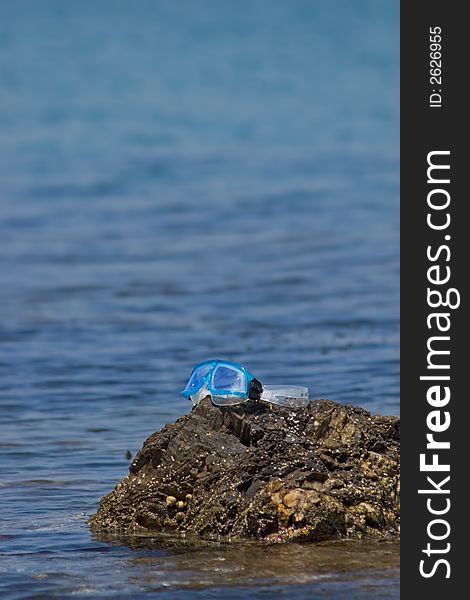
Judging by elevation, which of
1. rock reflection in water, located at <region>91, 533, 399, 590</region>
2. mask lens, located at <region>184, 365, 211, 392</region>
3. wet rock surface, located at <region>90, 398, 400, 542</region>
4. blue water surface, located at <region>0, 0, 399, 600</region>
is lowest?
rock reflection in water, located at <region>91, 533, 399, 590</region>

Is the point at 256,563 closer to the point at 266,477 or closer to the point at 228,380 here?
the point at 266,477

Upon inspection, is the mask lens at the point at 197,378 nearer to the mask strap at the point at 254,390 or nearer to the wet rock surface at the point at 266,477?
the wet rock surface at the point at 266,477

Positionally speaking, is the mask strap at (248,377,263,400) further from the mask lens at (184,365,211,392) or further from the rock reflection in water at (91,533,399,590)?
the rock reflection in water at (91,533,399,590)

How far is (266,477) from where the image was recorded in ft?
19.0

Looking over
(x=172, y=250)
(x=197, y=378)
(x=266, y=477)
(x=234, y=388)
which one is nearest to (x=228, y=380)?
(x=234, y=388)

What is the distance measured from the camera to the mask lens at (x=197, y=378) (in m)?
6.27

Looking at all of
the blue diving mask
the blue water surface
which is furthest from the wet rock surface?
the blue water surface

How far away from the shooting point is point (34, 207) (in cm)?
1798

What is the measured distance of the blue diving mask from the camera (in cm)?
610

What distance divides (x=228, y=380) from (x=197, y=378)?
230 millimetres

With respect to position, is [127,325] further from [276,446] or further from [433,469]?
[433,469]

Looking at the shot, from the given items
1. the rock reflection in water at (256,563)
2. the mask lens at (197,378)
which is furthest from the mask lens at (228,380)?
the rock reflection in water at (256,563)

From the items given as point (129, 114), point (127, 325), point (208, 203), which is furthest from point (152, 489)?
point (129, 114)

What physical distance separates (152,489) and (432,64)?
2.03 m
